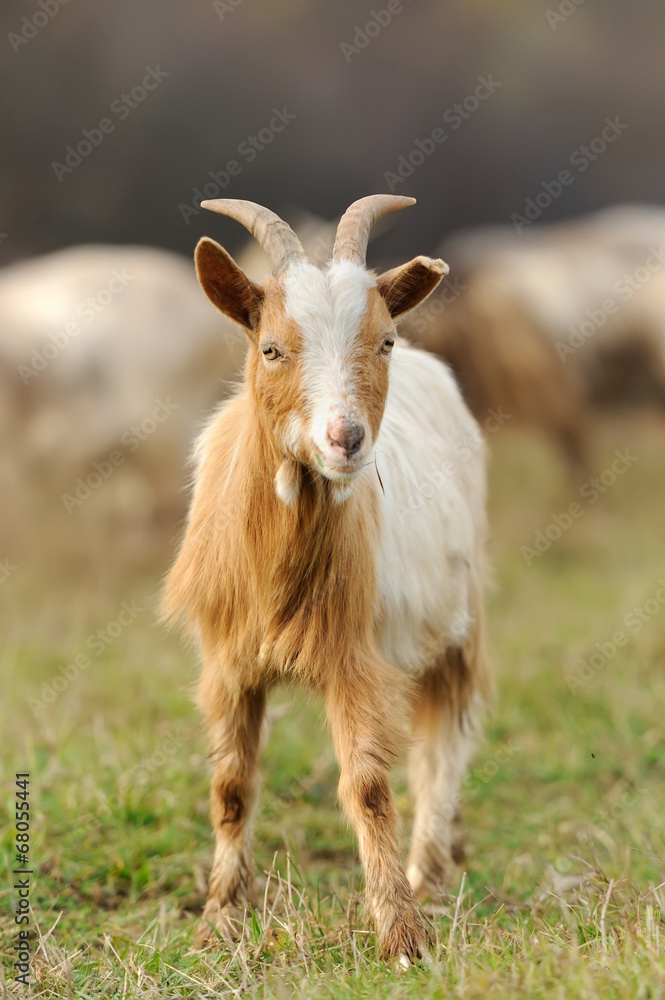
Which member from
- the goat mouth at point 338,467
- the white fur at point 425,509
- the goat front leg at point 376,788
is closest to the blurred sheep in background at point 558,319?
the white fur at point 425,509

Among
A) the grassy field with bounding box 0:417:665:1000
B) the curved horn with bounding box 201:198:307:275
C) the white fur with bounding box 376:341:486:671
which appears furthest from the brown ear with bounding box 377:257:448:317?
the grassy field with bounding box 0:417:665:1000

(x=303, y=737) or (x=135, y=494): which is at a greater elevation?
(x=303, y=737)

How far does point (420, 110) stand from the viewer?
11.7m

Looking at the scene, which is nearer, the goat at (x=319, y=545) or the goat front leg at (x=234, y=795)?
the goat at (x=319, y=545)

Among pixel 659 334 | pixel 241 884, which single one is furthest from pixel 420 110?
pixel 241 884

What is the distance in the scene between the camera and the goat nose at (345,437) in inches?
119

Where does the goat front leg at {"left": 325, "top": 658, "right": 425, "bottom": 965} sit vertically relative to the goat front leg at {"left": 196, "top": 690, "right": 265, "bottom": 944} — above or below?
above

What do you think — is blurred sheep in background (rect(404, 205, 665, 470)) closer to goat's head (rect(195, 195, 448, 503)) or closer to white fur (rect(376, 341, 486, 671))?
white fur (rect(376, 341, 486, 671))

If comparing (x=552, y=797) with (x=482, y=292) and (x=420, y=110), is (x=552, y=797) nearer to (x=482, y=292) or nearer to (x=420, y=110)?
(x=482, y=292)

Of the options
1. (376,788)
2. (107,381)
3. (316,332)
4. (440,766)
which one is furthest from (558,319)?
(376,788)

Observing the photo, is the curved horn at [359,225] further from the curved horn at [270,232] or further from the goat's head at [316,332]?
the curved horn at [270,232]

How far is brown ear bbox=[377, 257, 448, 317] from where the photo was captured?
3.39 m

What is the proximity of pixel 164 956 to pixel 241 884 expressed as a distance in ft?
1.73

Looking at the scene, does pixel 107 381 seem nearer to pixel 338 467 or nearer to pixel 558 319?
pixel 558 319
